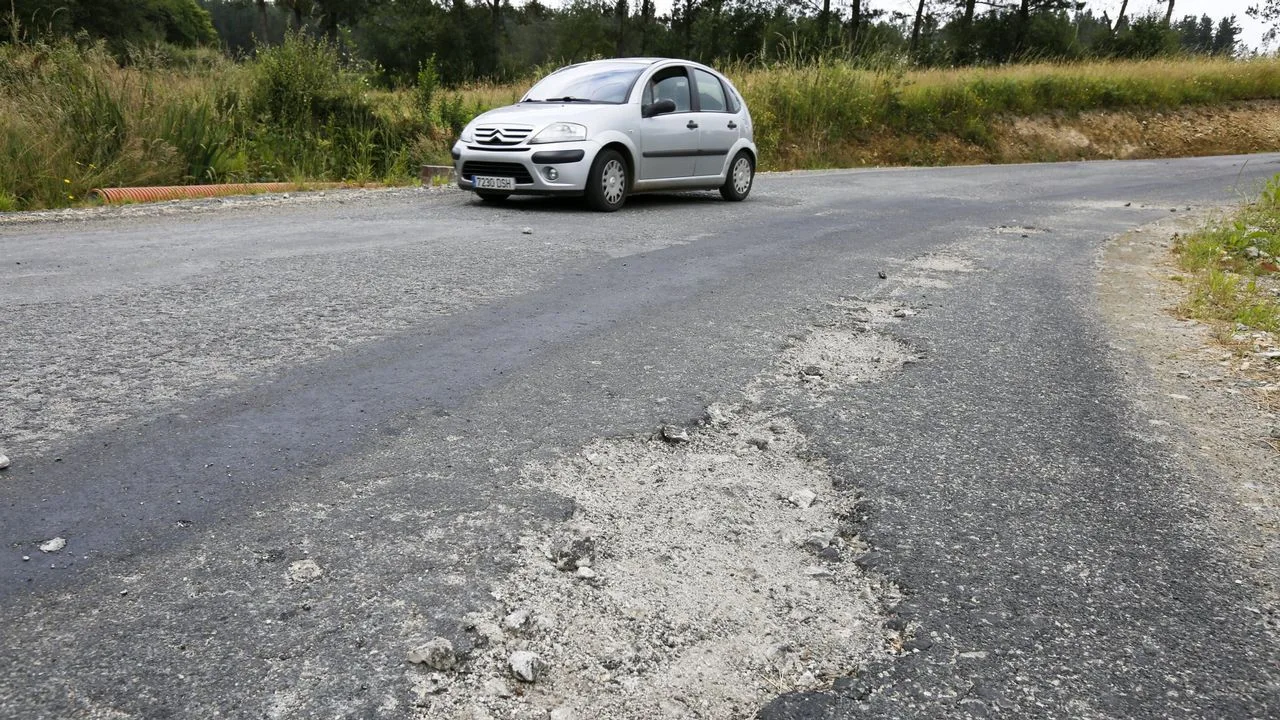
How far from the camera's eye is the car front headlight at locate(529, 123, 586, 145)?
9.47 m

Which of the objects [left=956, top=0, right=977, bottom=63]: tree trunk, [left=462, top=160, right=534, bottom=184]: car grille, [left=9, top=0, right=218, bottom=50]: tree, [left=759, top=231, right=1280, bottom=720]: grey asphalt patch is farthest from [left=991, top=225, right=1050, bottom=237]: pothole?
[left=956, top=0, right=977, bottom=63]: tree trunk

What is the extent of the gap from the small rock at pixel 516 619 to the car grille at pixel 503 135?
7808mm

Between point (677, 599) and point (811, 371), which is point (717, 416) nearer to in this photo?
point (811, 371)

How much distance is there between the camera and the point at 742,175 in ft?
37.5

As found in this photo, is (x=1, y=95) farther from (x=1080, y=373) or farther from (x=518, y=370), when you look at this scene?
(x=1080, y=373)

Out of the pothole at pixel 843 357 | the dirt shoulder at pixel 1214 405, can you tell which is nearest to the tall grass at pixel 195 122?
the pothole at pixel 843 357

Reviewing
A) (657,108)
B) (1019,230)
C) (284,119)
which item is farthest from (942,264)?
(284,119)

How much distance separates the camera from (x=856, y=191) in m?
12.5

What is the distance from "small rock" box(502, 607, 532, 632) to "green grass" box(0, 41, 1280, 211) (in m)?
8.43

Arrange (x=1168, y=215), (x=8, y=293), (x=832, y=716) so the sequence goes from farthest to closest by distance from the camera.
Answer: (x=1168, y=215) < (x=8, y=293) < (x=832, y=716)

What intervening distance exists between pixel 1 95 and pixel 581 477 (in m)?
10.3

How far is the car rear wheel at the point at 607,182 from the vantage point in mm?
9633

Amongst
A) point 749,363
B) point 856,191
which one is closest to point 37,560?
point 749,363

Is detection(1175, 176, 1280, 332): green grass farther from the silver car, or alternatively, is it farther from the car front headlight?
the car front headlight
